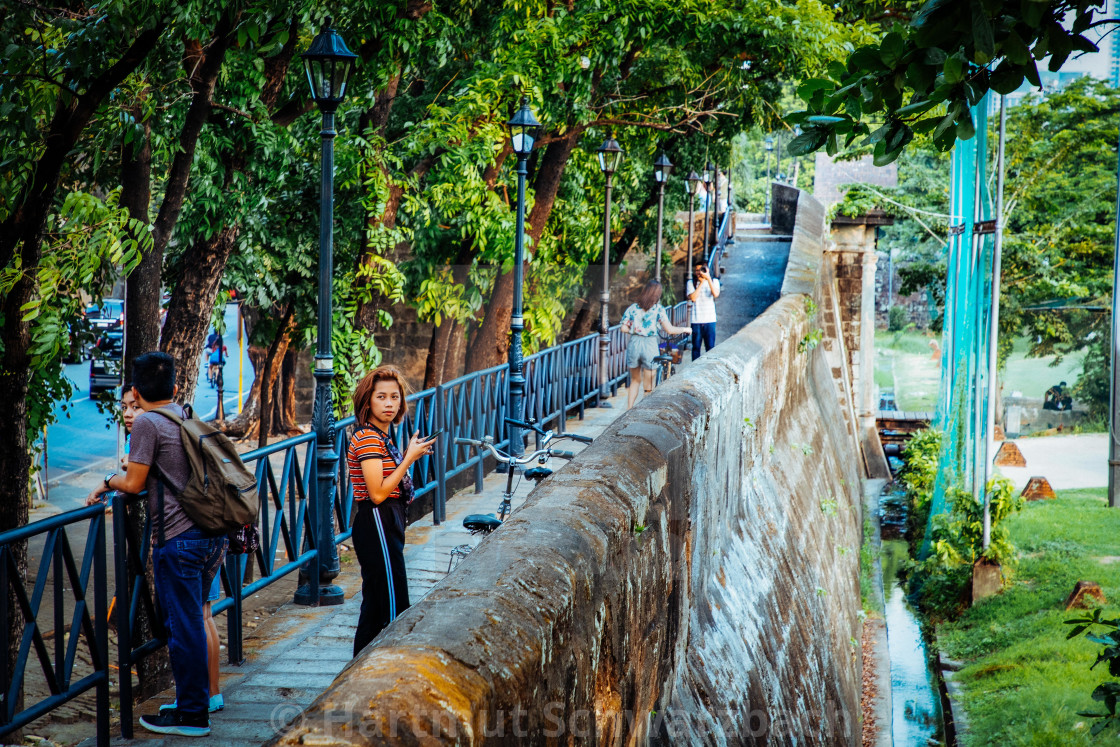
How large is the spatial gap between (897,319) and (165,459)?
205ft

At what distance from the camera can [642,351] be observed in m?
11.6

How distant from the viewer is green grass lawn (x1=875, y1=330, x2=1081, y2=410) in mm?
37122

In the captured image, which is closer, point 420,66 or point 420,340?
point 420,66

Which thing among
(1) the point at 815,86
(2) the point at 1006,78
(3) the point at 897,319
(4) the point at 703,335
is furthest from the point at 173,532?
(3) the point at 897,319

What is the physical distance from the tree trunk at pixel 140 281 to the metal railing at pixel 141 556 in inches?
53.5

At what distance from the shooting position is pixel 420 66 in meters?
12.4

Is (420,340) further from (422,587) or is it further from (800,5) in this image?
(422,587)

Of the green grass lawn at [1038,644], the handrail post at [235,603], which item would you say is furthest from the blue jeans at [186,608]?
the green grass lawn at [1038,644]

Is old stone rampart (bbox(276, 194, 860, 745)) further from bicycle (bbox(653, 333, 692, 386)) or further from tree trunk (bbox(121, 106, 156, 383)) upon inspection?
tree trunk (bbox(121, 106, 156, 383))

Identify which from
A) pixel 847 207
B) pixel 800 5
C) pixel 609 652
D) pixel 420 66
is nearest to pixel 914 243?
pixel 847 207

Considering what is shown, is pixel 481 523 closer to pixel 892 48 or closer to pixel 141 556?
pixel 141 556

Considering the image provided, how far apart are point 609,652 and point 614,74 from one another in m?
11.9

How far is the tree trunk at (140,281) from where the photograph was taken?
24.1ft

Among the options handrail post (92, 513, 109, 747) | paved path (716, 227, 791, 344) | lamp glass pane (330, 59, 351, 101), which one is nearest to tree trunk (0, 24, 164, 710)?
lamp glass pane (330, 59, 351, 101)
